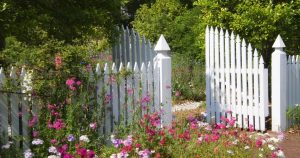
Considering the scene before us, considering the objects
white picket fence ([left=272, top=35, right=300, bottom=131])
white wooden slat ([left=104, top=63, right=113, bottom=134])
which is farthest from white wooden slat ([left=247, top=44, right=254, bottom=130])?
white wooden slat ([left=104, top=63, right=113, bottom=134])

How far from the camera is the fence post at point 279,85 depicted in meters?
8.71

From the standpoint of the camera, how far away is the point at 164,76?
22.8 feet

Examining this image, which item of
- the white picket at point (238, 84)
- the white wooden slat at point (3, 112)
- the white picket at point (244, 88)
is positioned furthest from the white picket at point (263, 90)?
the white wooden slat at point (3, 112)

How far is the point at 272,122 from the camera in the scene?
29.2 feet

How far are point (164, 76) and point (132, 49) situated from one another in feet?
9.73

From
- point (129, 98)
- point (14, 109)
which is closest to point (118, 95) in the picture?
point (129, 98)

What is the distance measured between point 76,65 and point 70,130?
1048mm

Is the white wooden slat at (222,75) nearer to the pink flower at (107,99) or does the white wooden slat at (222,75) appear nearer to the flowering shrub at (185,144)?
the flowering shrub at (185,144)

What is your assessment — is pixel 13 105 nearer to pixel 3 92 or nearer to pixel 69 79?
pixel 3 92

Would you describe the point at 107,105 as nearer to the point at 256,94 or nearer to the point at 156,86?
the point at 156,86

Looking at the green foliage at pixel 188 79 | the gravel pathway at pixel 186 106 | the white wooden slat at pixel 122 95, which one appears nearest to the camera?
the white wooden slat at pixel 122 95

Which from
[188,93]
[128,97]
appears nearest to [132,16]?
[188,93]

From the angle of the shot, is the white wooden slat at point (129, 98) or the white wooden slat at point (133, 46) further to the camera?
the white wooden slat at point (133, 46)

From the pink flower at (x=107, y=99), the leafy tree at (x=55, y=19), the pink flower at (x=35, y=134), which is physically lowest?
the pink flower at (x=35, y=134)
